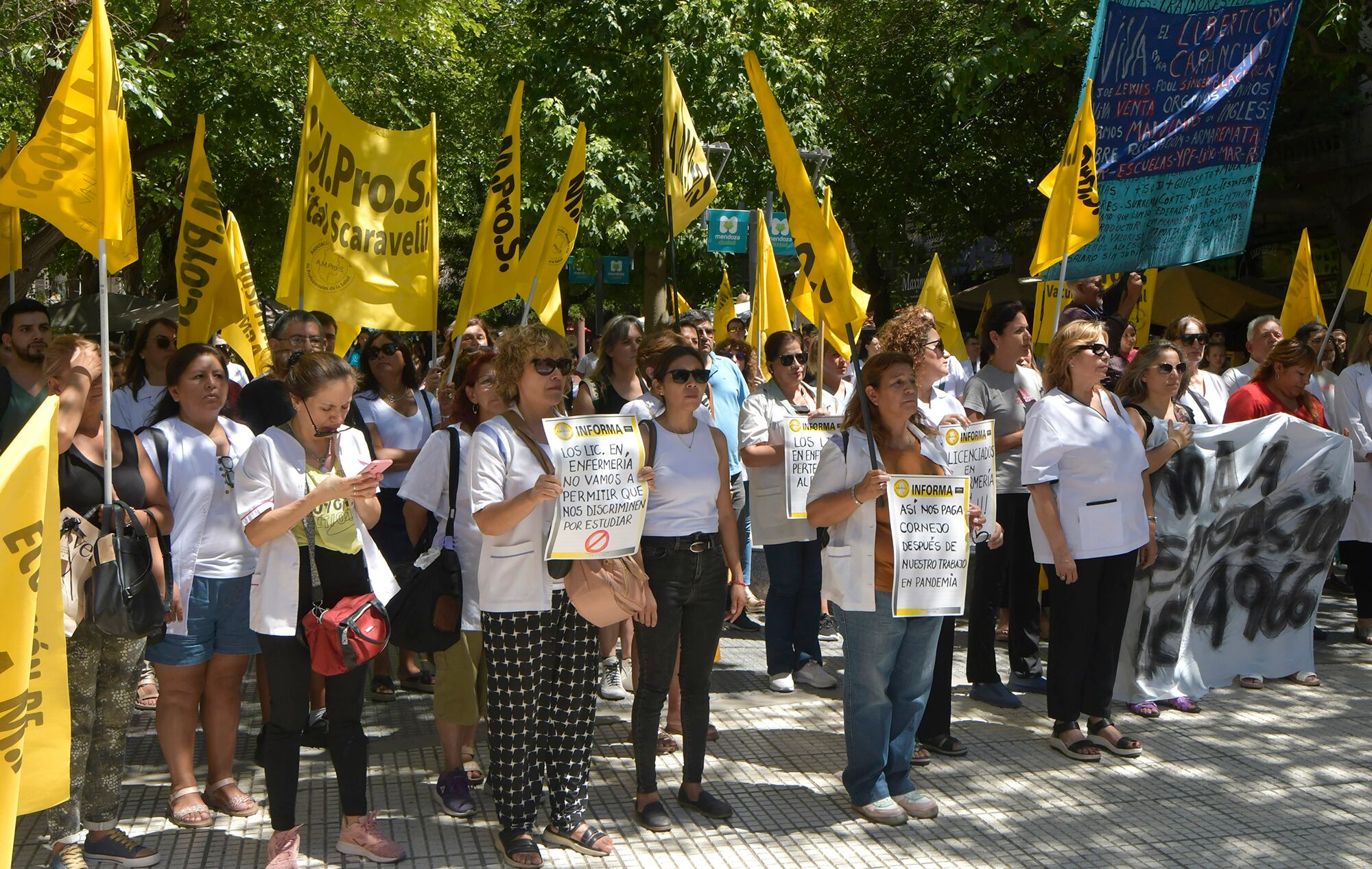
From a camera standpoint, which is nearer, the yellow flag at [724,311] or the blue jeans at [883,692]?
the blue jeans at [883,692]

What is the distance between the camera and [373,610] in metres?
4.44

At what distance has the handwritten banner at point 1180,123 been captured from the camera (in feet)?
27.6

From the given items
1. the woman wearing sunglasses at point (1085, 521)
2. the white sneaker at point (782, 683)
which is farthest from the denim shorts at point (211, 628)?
the woman wearing sunglasses at point (1085, 521)

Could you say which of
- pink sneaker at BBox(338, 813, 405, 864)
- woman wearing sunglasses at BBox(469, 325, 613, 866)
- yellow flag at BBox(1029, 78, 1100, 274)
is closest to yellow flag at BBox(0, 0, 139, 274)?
woman wearing sunglasses at BBox(469, 325, 613, 866)

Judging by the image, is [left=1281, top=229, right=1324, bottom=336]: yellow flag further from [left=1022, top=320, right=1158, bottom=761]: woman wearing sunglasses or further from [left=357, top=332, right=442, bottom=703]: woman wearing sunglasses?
[left=357, top=332, right=442, bottom=703]: woman wearing sunglasses

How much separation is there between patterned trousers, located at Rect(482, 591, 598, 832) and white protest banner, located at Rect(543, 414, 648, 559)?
25cm

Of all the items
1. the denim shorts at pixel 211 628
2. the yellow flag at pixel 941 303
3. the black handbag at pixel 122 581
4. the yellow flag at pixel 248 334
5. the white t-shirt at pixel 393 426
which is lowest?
the denim shorts at pixel 211 628

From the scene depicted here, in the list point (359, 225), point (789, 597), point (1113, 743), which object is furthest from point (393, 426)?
point (1113, 743)

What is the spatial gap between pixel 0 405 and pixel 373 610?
2.39 meters

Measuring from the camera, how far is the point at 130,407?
22.6ft

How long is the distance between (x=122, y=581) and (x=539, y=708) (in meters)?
1.47

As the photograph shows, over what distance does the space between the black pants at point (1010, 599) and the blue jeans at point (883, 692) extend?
68.2 inches

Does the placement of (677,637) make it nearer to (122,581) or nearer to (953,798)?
(953,798)

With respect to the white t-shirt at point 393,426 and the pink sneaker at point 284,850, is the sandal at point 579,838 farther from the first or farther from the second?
the white t-shirt at point 393,426
